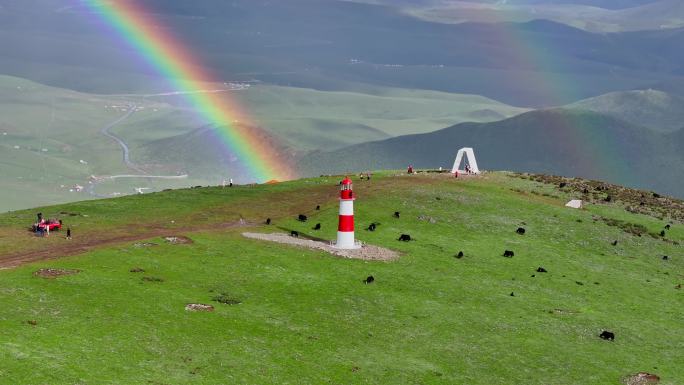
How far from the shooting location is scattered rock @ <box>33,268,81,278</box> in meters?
53.3

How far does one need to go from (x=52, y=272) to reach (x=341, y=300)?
17.1 m

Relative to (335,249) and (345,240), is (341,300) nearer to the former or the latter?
(335,249)

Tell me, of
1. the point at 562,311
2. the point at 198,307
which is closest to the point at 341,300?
the point at 198,307

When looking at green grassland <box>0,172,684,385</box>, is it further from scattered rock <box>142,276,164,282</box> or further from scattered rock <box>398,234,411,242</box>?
scattered rock <box>398,234,411,242</box>

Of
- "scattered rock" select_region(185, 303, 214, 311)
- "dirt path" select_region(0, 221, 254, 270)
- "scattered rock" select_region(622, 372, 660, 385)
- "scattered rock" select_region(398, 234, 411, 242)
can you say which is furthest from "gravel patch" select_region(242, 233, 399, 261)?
"scattered rock" select_region(622, 372, 660, 385)

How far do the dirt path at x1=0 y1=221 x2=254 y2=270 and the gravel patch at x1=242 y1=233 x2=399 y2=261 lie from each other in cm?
514

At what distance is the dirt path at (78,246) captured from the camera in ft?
189

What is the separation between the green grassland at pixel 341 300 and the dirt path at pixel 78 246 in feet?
1.65

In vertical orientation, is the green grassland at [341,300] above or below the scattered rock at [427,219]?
below

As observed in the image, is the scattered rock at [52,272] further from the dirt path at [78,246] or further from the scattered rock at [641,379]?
the scattered rock at [641,379]

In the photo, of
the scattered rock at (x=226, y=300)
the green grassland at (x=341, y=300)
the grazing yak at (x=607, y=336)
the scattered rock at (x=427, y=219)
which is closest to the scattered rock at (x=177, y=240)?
the green grassland at (x=341, y=300)

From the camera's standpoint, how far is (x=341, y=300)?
57.8 meters

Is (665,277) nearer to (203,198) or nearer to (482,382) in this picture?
(482,382)

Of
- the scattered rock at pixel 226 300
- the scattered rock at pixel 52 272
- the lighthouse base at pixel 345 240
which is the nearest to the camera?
the scattered rock at pixel 52 272
